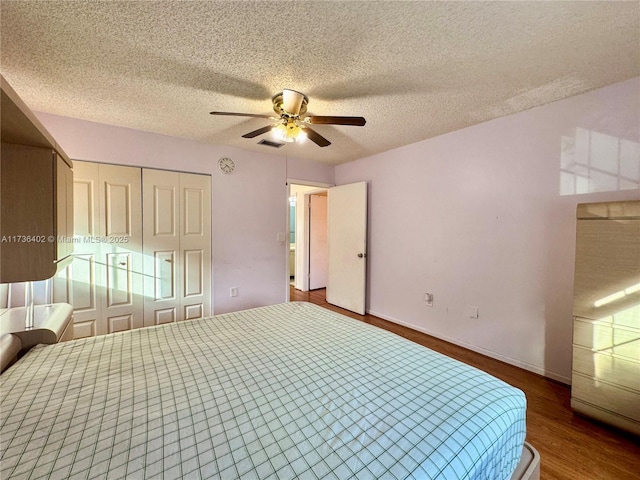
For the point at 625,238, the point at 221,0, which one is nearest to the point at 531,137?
the point at 625,238

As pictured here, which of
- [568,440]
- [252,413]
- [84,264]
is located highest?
[84,264]

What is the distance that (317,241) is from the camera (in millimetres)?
5426

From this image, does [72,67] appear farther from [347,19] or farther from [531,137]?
[531,137]

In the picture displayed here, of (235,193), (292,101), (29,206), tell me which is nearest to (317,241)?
(235,193)

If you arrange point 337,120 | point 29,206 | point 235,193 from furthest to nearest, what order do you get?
point 235,193 → point 337,120 → point 29,206

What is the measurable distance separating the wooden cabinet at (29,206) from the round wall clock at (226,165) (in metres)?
2.19

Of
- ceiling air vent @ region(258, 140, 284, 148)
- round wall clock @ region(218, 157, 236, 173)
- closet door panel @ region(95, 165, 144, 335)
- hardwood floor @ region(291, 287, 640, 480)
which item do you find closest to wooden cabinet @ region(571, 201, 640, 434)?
hardwood floor @ region(291, 287, 640, 480)

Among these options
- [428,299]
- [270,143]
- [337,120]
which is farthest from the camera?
[270,143]

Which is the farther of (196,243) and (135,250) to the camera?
(196,243)

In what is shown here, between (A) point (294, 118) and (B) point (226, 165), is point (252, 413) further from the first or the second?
(B) point (226, 165)

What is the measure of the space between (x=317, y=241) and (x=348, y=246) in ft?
5.06

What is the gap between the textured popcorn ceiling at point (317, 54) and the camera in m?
1.28

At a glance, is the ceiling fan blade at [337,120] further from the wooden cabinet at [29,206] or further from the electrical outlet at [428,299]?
the electrical outlet at [428,299]

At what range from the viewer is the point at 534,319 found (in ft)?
7.42
